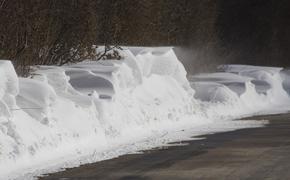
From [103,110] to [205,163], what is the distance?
4.68m

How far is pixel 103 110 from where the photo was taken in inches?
691

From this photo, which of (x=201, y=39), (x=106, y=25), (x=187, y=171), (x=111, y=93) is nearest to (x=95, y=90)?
(x=111, y=93)

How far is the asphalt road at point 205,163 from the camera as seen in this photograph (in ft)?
39.0

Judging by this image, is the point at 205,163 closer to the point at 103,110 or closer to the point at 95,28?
the point at 103,110

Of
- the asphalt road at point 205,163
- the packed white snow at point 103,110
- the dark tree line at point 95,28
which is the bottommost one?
the asphalt road at point 205,163

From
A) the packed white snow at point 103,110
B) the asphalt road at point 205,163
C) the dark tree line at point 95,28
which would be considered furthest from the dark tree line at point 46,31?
the asphalt road at point 205,163

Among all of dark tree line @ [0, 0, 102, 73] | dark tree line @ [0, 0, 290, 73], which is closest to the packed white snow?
dark tree line @ [0, 0, 102, 73]

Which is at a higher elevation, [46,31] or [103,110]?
[46,31]

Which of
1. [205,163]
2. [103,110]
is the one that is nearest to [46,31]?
[103,110]

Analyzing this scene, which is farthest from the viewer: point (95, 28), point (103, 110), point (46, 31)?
point (95, 28)

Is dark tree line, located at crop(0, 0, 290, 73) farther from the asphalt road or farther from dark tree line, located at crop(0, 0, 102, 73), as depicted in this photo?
the asphalt road

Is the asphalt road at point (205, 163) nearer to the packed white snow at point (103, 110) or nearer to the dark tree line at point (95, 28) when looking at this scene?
the packed white snow at point (103, 110)

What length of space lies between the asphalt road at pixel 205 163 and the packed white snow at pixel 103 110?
0.69m

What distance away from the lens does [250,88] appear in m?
33.2
